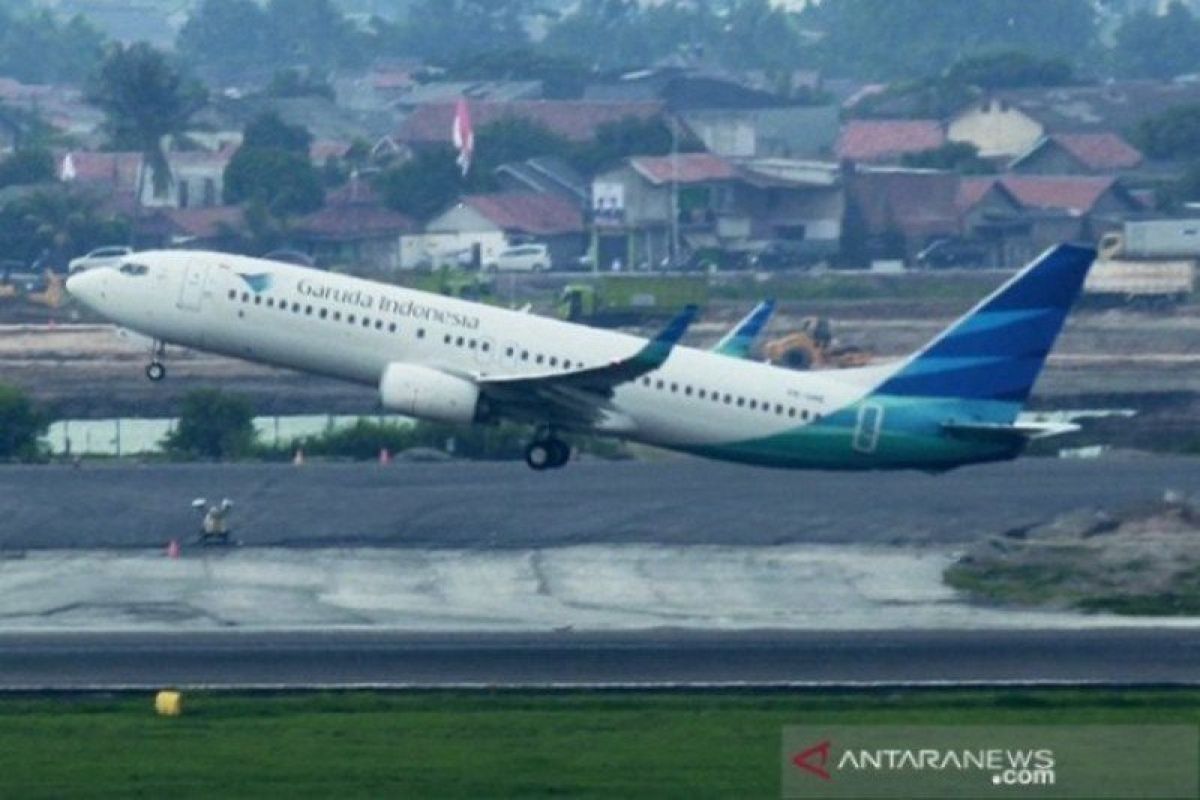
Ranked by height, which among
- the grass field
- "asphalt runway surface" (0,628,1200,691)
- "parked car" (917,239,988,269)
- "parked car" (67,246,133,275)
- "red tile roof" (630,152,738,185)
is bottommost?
the grass field

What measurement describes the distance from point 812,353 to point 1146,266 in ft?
110

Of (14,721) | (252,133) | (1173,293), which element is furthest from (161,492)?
(252,133)

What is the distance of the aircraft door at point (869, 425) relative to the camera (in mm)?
65438

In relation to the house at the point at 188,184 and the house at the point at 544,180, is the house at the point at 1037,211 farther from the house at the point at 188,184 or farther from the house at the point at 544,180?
the house at the point at 188,184

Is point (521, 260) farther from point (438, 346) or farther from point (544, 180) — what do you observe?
point (438, 346)

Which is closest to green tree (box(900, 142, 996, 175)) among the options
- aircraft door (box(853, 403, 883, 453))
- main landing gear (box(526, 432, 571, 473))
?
main landing gear (box(526, 432, 571, 473))

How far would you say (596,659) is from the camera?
51938mm

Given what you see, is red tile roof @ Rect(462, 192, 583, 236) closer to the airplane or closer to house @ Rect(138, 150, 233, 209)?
house @ Rect(138, 150, 233, 209)

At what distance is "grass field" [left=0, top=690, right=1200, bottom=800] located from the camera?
41438 millimetres

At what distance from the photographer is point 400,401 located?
64.8 meters

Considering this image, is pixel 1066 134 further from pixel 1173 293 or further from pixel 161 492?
pixel 161 492

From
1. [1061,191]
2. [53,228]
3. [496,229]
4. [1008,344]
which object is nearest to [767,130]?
[1061,191]

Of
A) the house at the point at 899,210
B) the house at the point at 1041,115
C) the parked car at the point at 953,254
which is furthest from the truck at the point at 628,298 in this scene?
the house at the point at 1041,115

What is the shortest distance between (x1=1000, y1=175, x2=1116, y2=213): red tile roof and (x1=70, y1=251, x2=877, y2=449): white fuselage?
294 ft
